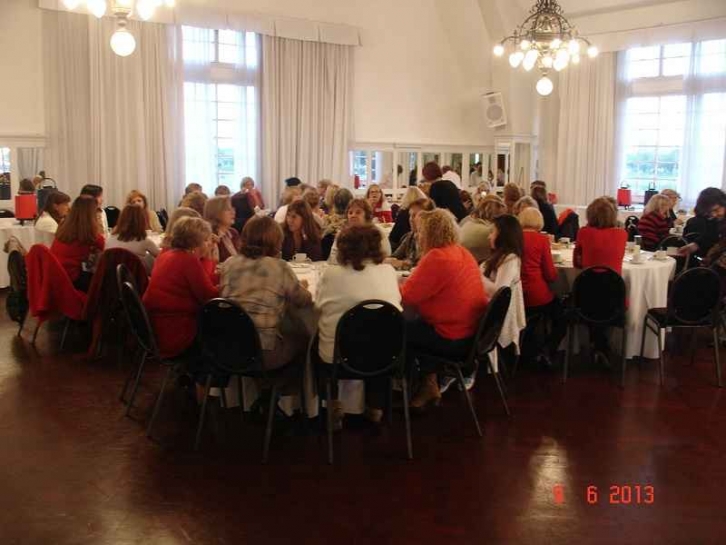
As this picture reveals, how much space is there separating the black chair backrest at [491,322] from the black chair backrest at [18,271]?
3937 millimetres

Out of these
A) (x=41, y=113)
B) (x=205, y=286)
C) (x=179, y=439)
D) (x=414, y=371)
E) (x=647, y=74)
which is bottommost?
(x=179, y=439)

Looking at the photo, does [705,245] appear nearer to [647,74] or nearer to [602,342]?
[602,342]

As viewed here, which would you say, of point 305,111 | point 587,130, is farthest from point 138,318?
point 587,130

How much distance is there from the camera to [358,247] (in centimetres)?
367

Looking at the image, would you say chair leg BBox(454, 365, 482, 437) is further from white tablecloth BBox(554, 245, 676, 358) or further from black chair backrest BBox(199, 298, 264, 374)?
white tablecloth BBox(554, 245, 676, 358)

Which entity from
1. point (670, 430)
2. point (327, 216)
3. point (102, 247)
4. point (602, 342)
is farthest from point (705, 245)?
point (102, 247)

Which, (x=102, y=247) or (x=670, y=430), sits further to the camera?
(x=102, y=247)

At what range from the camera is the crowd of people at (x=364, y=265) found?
378 cm

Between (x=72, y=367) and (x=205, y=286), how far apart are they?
2058 mm

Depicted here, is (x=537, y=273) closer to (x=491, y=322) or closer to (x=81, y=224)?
(x=491, y=322)

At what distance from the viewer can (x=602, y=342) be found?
18.1 ft

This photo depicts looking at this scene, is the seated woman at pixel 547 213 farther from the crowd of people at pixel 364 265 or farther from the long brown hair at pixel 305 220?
the long brown hair at pixel 305 220

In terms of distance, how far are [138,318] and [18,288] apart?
272 centimetres

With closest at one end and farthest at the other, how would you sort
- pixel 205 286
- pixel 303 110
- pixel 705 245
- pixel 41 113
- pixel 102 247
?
pixel 205 286, pixel 102 247, pixel 705 245, pixel 41 113, pixel 303 110
